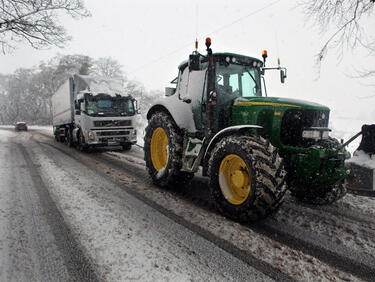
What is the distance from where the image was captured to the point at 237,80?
14.7 ft

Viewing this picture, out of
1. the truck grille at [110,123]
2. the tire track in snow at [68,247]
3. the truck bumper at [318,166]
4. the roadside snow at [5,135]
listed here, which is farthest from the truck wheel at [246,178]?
the roadside snow at [5,135]

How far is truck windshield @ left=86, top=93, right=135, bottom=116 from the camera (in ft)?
33.9

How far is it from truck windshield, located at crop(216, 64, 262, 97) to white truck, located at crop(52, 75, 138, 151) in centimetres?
696

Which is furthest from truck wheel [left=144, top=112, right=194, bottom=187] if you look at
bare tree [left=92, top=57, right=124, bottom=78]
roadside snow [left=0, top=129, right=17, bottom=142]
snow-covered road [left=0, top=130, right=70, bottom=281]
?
bare tree [left=92, top=57, right=124, bottom=78]

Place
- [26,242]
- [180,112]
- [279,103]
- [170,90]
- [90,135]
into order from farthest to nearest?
[90,135], [170,90], [180,112], [279,103], [26,242]

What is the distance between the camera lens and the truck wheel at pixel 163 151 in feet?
14.9

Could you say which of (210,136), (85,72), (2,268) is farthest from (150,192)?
(85,72)

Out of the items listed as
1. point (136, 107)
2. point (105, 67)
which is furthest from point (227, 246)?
point (105, 67)

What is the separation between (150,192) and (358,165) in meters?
3.94

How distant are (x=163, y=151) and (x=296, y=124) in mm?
2632

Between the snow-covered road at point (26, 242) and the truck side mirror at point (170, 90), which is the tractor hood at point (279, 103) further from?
the snow-covered road at point (26, 242)

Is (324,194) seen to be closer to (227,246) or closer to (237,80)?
(227,246)

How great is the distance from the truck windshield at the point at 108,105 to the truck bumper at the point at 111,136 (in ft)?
2.26

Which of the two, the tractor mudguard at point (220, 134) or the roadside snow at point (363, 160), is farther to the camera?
the roadside snow at point (363, 160)
